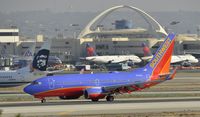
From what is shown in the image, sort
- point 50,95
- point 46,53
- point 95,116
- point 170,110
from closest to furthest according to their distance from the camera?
1. point 95,116
2. point 170,110
3. point 50,95
4. point 46,53

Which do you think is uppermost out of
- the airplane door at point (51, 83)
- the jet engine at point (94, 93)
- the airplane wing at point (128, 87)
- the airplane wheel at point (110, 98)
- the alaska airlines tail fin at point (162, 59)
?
the alaska airlines tail fin at point (162, 59)

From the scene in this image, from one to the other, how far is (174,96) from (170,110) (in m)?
20.6

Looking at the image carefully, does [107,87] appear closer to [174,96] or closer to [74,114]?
[174,96]

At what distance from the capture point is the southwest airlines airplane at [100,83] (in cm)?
7769

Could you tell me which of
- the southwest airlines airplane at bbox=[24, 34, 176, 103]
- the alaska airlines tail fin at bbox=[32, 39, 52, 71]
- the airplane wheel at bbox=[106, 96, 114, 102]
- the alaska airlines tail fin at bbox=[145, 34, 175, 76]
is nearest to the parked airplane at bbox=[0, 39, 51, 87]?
the alaska airlines tail fin at bbox=[32, 39, 52, 71]

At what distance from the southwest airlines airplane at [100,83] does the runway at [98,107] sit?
1.23 metres

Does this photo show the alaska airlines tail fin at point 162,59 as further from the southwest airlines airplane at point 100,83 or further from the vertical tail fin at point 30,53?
the vertical tail fin at point 30,53

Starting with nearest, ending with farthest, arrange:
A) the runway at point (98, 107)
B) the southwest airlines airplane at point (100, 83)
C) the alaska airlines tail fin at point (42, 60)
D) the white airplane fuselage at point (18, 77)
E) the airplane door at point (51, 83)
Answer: the runway at point (98, 107)
the airplane door at point (51, 83)
the southwest airlines airplane at point (100, 83)
the white airplane fuselage at point (18, 77)
the alaska airlines tail fin at point (42, 60)

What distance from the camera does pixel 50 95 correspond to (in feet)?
255

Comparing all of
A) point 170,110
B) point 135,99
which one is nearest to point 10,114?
point 170,110

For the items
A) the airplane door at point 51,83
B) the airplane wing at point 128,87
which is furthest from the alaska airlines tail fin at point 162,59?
the airplane door at point 51,83

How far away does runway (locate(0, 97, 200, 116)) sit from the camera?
210 feet

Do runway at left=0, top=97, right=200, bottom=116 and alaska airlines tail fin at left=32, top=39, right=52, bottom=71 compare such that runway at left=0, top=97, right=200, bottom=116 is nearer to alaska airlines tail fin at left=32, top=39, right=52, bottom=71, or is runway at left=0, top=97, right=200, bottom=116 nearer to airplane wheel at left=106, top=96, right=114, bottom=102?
airplane wheel at left=106, top=96, right=114, bottom=102

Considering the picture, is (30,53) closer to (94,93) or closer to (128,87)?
(128,87)
